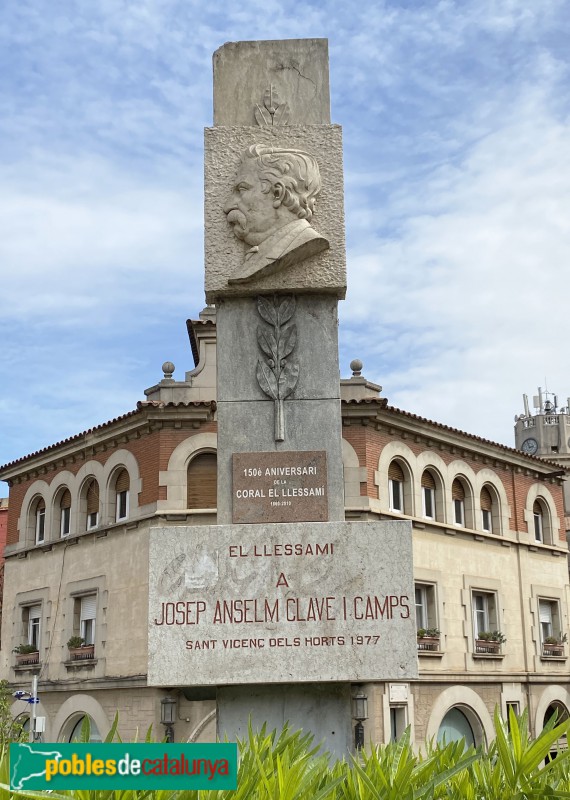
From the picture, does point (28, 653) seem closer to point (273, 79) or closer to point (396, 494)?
point (396, 494)

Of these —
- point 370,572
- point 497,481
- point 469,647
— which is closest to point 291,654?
point 370,572

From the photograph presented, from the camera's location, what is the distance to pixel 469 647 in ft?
88.8

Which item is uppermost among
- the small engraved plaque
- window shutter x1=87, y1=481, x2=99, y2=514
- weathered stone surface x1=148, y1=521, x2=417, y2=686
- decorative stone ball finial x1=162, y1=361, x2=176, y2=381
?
decorative stone ball finial x1=162, y1=361, x2=176, y2=381

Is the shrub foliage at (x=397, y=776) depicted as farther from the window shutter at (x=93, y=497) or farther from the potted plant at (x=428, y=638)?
the window shutter at (x=93, y=497)

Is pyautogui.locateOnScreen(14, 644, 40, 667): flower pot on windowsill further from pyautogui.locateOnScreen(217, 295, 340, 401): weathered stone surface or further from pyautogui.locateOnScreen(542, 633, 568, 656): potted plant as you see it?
pyautogui.locateOnScreen(217, 295, 340, 401): weathered stone surface

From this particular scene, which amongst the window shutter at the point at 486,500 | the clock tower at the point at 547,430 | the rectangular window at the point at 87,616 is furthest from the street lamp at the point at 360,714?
the clock tower at the point at 547,430

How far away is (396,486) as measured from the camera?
2702 cm

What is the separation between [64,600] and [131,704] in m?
4.47

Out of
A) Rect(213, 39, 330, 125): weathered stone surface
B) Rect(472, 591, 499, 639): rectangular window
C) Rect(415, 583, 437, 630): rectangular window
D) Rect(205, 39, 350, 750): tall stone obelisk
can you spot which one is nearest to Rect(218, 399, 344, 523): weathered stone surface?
Rect(205, 39, 350, 750): tall stone obelisk

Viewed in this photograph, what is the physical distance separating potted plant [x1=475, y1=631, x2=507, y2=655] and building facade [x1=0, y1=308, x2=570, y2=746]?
41 mm

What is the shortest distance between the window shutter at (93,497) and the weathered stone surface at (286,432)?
19773mm

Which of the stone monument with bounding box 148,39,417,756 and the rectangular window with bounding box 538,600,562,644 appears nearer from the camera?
the stone monument with bounding box 148,39,417,756

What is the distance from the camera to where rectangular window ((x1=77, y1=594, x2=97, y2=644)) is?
88.1 feet

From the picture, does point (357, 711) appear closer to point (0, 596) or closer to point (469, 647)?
point (469, 647)
